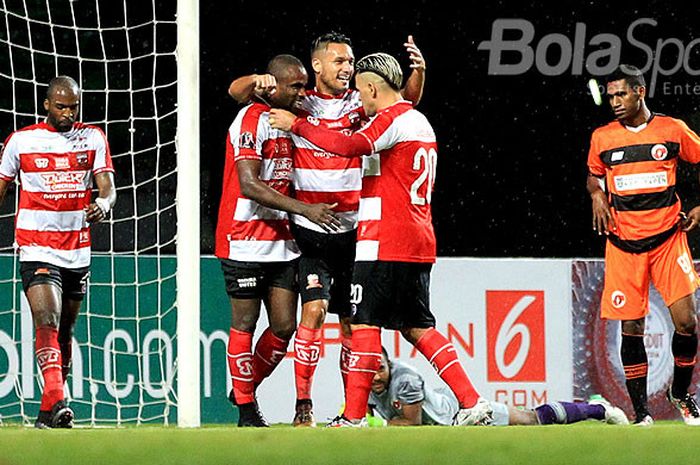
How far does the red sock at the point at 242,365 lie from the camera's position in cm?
623

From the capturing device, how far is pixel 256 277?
20.3 ft

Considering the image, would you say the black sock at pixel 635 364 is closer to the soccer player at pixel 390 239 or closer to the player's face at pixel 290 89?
the soccer player at pixel 390 239

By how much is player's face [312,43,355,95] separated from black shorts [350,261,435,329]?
1.06m

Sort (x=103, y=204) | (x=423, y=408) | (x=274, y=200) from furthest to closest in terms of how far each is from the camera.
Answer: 1. (x=423, y=408)
2. (x=103, y=204)
3. (x=274, y=200)

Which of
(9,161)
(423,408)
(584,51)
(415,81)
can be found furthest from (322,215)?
(584,51)

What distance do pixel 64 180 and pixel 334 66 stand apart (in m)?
1.41

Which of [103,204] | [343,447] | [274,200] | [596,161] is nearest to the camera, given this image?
[343,447]

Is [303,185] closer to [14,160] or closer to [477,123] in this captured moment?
[14,160]

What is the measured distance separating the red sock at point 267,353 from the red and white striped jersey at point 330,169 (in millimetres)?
679

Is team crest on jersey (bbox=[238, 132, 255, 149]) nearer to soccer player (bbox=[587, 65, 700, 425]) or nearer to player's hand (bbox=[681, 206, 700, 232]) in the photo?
soccer player (bbox=[587, 65, 700, 425])

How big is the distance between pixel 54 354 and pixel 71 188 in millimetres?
792

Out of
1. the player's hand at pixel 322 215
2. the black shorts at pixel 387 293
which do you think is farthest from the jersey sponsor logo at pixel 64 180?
the black shorts at pixel 387 293

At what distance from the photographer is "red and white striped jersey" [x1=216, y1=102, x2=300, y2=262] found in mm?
6004

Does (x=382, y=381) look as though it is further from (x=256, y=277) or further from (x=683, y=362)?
(x=683, y=362)
